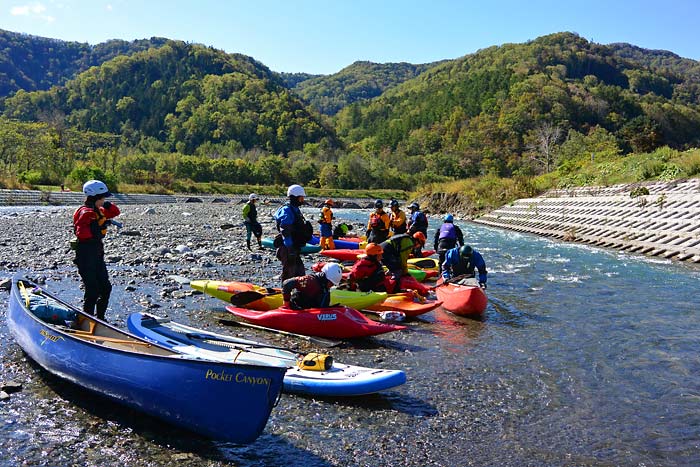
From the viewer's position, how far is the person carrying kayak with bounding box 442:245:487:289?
39.5 ft

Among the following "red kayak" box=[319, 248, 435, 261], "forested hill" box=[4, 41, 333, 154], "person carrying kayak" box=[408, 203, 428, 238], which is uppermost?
"forested hill" box=[4, 41, 333, 154]

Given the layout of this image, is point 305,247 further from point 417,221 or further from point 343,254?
point 417,221

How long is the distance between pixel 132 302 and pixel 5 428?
17.8 feet

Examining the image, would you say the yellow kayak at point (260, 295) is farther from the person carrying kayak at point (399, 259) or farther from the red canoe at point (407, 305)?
the person carrying kayak at point (399, 259)

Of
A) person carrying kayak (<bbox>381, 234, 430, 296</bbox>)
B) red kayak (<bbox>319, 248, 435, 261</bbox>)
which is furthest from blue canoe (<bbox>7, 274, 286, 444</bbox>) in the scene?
red kayak (<bbox>319, 248, 435, 261</bbox>)

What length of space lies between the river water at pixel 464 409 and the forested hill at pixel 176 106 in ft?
402

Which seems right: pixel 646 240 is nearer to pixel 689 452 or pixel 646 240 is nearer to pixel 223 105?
pixel 689 452

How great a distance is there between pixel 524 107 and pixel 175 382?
122902mm

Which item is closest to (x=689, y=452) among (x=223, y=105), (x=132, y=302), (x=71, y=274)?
(x=132, y=302)

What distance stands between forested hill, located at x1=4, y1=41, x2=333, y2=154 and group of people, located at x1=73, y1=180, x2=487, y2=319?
119 metres

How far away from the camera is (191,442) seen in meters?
5.25

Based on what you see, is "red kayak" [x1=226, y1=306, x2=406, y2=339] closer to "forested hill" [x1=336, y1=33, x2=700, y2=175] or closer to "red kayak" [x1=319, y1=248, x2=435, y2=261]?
"red kayak" [x1=319, y1=248, x2=435, y2=261]

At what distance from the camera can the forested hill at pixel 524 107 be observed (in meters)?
110

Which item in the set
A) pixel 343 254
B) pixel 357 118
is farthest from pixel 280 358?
pixel 357 118
